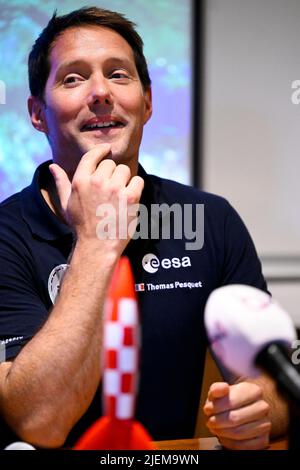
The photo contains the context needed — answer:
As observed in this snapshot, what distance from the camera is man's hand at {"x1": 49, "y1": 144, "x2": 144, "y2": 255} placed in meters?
1.08

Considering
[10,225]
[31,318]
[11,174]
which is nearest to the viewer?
[31,318]

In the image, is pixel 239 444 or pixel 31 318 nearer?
pixel 239 444

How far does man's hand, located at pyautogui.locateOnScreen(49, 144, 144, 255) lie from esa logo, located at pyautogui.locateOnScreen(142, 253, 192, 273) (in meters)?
0.29

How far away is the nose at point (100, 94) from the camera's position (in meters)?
1.38

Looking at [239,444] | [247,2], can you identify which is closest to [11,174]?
[247,2]

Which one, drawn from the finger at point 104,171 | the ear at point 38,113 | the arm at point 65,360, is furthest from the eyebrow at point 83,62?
the arm at point 65,360

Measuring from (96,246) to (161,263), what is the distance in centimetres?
38

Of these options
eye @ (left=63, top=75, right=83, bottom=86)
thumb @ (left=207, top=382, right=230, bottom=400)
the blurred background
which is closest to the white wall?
the blurred background

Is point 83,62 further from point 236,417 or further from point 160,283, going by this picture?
point 236,417

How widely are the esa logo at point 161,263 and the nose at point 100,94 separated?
1.14ft

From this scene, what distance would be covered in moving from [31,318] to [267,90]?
1974 mm

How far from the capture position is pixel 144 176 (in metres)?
1.56

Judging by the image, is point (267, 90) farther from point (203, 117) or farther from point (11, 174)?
point (11, 174)

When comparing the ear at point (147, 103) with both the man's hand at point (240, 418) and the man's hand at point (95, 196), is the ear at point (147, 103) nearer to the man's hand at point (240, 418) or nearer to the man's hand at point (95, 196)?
the man's hand at point (95, 196)
